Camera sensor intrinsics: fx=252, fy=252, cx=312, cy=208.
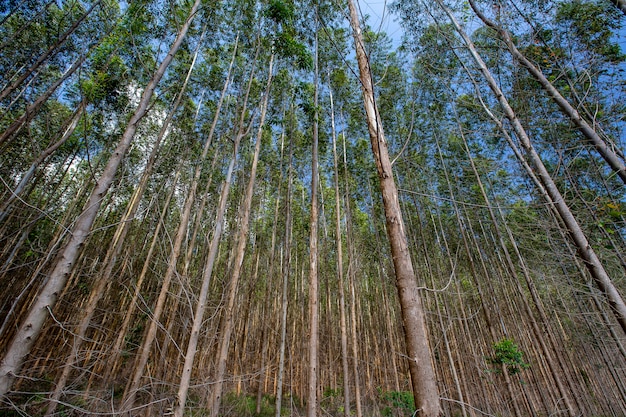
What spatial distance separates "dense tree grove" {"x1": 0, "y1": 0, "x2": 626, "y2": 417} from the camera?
2.43 meters

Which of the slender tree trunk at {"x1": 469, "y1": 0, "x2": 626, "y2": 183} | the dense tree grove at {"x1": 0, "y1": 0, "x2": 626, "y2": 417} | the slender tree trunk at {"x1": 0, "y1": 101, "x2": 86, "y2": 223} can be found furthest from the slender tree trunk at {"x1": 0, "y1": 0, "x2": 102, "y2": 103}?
the slender tree trunk at {"x1": 469, "y1": 0, "x2": 626, "y2": 183}

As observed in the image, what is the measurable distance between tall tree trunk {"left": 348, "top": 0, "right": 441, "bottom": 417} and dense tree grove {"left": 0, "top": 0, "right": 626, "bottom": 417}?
2cm

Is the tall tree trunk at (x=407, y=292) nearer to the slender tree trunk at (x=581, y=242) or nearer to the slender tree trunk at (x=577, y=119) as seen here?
the slender tree trunk at (x=581, y=242)

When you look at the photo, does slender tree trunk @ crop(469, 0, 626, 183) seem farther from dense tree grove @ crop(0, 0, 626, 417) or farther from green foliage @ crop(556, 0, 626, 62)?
green foliage @ crop(556, 0, 626, 62)

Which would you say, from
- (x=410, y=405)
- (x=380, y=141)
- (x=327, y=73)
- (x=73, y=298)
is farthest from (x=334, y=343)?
(x=380, y=141)

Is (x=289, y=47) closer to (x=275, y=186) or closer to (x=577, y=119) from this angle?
(x=577, y=119)

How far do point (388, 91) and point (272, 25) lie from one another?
453cm

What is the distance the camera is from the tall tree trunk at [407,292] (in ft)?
4.51

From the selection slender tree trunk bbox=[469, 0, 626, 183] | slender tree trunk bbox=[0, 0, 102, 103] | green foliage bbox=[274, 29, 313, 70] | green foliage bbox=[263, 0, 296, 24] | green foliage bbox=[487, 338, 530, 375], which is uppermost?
green foliage bbox=[263, 0, 296, 24]

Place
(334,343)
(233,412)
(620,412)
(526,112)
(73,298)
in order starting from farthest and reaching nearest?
(334,343), (620,412), (73,298), (233,412), (526,112)

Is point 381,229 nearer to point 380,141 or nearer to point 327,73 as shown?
point 327,73

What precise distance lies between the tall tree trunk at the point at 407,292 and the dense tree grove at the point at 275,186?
0.05 feet

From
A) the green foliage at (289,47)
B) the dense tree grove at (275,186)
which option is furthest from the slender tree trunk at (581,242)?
the green foliage at (289,47)

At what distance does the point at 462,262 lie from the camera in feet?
40.7
